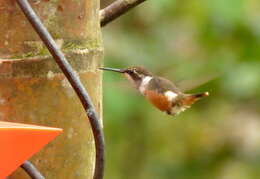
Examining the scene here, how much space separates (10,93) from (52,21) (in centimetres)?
21

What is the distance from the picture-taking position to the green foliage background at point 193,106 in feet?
14.0

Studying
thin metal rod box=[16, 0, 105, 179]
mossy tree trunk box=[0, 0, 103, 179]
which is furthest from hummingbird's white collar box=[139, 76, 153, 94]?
thin metal rod box=[16, 0, 105, 179]

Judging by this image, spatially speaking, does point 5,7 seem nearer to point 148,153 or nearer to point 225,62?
point 225,62

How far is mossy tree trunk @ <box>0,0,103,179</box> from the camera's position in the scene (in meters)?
1.85

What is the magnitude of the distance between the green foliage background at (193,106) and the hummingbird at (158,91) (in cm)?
152

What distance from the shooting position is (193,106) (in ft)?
Answer: 15.5

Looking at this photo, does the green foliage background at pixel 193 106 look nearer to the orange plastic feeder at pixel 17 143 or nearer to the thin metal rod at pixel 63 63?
the thin metal rod at pixel 63 63

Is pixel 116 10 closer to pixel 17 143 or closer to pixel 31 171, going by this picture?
pixel 31 171

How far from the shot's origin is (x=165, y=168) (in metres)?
4.86

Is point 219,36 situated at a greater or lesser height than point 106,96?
greater

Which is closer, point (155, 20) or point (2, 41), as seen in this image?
point (2, 41)

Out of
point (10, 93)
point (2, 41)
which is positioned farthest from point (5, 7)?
point (10, 93)

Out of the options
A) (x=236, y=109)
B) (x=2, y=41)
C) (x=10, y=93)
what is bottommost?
(x=10, y=93)

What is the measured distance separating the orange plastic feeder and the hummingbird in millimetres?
904
